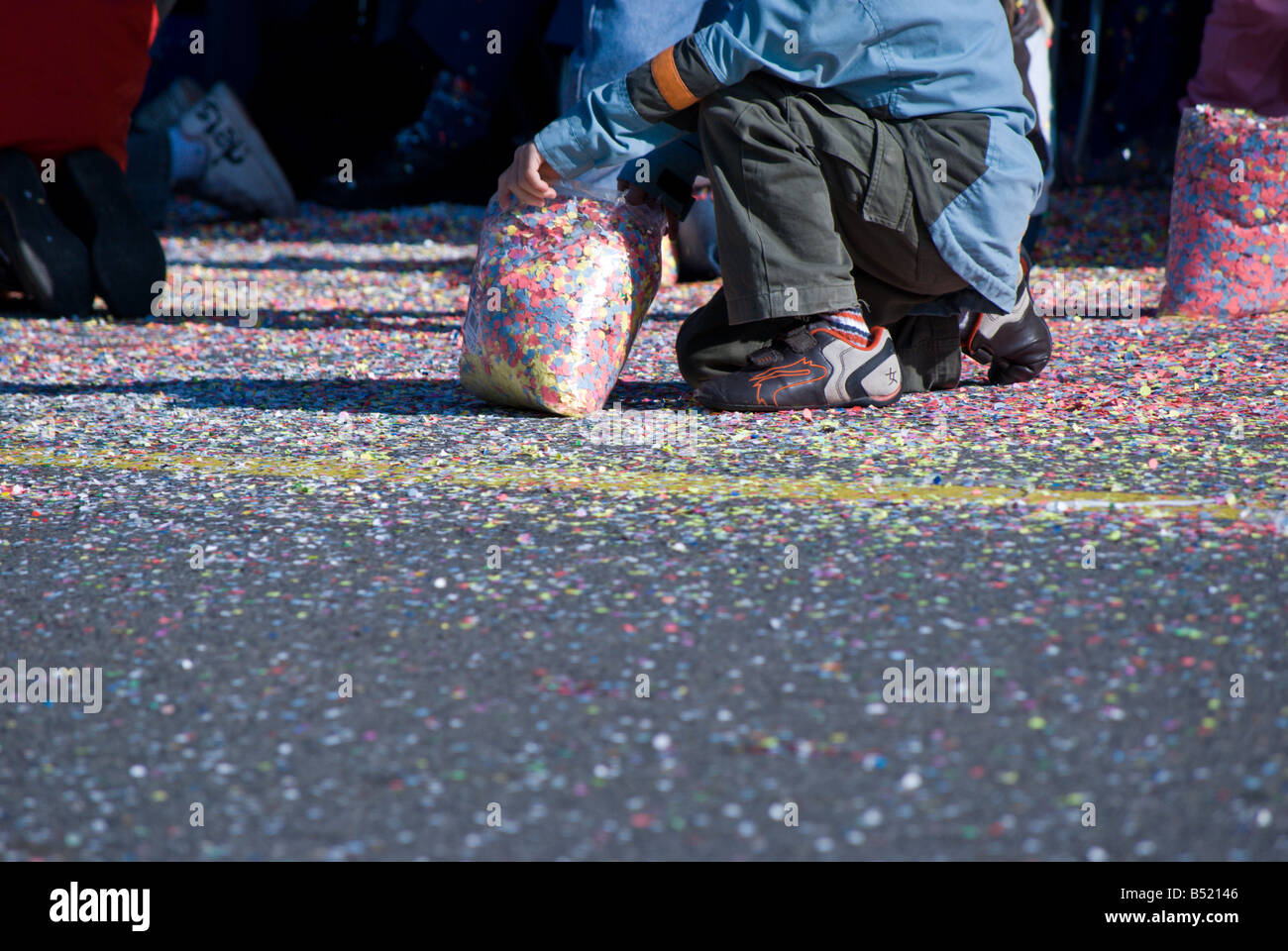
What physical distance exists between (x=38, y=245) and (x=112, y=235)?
192 millimetres

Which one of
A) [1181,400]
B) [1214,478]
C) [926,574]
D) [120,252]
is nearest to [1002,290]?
[1181,400]

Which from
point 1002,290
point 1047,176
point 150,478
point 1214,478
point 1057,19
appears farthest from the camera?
point 1057,19

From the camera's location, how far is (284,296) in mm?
4164

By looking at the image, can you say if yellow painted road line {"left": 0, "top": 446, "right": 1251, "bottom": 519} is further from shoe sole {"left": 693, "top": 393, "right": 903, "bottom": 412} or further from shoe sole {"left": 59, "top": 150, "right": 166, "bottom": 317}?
shoe sole {"left": 59, "top": 150, "right": 166, "bottom": 317}

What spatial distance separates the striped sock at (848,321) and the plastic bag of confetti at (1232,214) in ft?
4.78

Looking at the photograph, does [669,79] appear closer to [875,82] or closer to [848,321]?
[875,82]

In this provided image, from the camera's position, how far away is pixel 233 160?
244 inches

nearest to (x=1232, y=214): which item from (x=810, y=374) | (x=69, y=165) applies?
(x=810, y=374)

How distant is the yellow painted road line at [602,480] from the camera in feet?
5.96

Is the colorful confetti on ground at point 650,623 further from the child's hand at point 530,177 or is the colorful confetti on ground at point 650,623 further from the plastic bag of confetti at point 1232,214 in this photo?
the plastic bag of confetti at point 1232,214

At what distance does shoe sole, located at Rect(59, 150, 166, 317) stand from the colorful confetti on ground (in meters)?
1.11

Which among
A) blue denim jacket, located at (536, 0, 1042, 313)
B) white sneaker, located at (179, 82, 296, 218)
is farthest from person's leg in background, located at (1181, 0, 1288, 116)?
white sneaker, located at (179, 82, 296, 218)

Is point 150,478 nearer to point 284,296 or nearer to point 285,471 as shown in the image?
point 285,471
